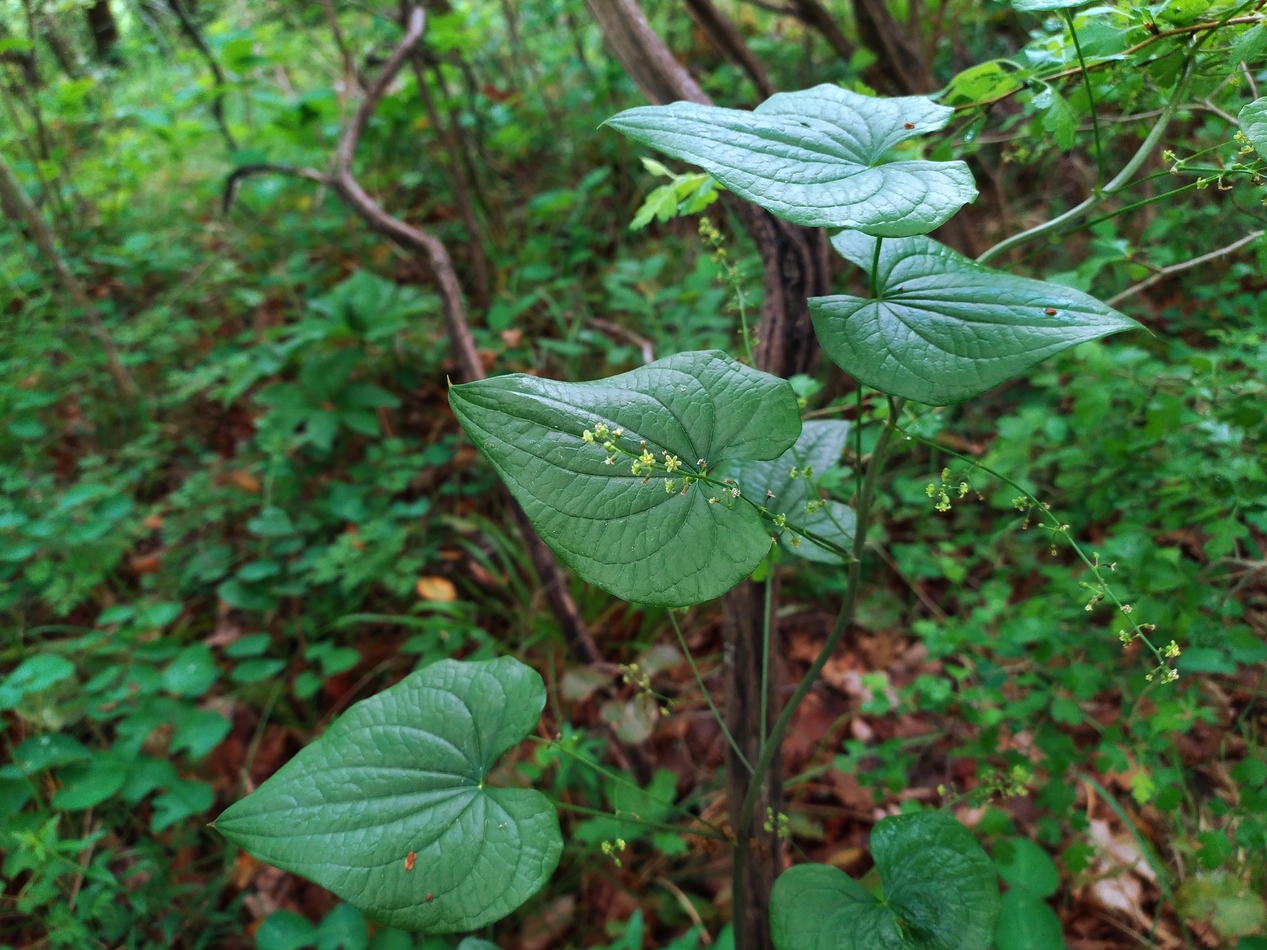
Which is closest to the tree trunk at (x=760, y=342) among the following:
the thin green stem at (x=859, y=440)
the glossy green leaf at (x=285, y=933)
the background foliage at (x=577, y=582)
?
the background foliage at (x=577, y=582)

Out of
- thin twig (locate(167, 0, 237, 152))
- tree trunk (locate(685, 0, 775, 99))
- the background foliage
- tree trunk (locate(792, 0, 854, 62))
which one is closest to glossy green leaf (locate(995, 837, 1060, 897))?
the background foliage

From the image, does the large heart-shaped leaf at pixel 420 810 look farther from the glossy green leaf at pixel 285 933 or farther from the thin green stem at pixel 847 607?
the glossy green leaf at pixel 285 933

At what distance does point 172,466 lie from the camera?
2078 mm

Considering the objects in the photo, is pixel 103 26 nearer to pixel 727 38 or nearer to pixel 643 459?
pixel 727 38

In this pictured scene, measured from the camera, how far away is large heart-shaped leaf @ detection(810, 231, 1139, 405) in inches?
20.5

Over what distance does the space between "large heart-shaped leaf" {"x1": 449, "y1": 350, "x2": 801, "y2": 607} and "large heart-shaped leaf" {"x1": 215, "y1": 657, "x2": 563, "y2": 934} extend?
0.27 metres

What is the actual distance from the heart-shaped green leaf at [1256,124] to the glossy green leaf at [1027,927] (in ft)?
2.81

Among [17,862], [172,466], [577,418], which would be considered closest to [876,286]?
[577,418]

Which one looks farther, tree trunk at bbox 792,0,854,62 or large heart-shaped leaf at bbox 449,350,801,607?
tree trunk at bbox 792,0,854,62

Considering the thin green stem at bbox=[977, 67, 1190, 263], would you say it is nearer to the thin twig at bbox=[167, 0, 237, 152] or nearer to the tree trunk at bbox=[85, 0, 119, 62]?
the thin twig at bbox=[167, 0, 237, 152]

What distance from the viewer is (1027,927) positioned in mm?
882

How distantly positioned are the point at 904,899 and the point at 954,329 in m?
0.57

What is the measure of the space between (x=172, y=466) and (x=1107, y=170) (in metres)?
2.81

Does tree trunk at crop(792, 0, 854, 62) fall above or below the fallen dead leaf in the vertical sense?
above
